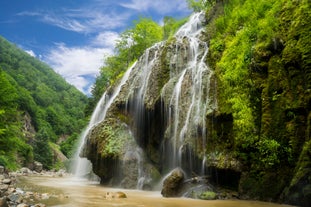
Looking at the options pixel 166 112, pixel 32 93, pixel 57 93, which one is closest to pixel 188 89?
pixel 166 112

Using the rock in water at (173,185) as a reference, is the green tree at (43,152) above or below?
above

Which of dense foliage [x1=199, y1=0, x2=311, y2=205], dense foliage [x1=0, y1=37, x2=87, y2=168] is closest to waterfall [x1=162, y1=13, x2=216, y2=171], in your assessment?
dense foliage [x1=199, y1=0, x2=311, y2=205]

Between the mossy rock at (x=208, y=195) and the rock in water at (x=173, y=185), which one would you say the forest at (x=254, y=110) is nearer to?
the mossy rock at (x=208, y=195)

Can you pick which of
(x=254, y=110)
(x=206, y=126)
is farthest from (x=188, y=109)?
(x=254, y=110)

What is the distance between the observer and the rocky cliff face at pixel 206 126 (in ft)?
39.0

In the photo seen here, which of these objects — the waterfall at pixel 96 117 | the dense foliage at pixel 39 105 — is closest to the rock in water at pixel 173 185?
the waterfall at pixel 96 117

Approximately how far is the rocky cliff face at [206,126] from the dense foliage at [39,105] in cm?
1508

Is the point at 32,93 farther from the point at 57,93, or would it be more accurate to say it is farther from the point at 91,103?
the point at 91,103

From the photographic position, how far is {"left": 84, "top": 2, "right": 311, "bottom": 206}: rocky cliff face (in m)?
11.9

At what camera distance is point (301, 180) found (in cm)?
1058

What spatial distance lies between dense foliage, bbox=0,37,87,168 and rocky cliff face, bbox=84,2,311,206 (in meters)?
15.1

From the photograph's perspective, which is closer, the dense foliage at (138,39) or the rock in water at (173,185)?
the rock in water at (173,185)

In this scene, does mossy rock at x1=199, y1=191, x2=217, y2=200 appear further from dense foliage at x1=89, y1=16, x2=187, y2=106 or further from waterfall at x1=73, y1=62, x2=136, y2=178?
dense foliage at x1=89, y1=16, x2=187, y2=106

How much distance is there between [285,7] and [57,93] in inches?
5432
